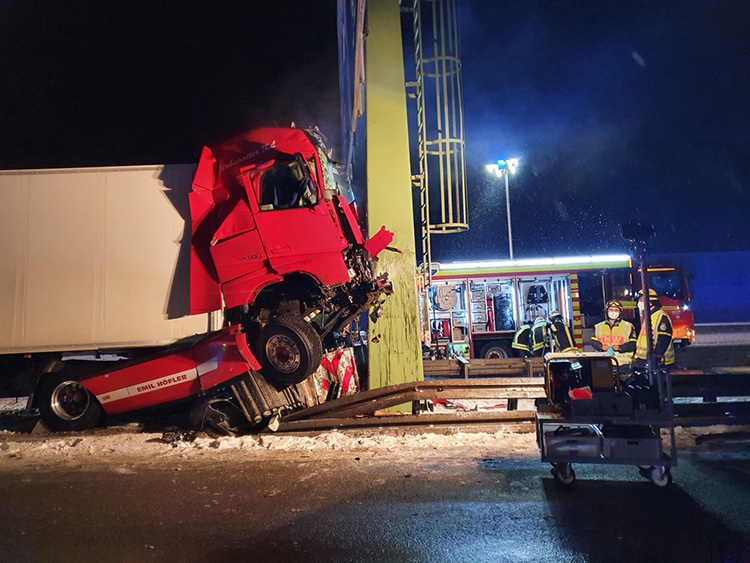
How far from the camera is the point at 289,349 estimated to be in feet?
18.3

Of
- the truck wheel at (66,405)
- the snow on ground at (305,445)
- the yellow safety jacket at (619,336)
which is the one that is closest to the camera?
the snow on ground at (305,445)

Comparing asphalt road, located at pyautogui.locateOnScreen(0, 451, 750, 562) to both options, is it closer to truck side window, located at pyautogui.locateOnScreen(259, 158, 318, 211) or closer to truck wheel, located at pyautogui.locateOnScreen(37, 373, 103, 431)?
truck wheel, located at pyautogui.locateOnScreen(37, 373, 103, 431)

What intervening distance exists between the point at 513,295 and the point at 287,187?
9.08 m

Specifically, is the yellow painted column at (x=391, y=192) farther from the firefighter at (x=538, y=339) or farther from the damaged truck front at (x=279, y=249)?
the firefighter at (x=538, y=339)

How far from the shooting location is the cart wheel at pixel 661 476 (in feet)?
12.1

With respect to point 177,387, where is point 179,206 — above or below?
above

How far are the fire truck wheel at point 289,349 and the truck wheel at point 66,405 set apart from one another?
2.68 m

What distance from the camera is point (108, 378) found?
242 inches

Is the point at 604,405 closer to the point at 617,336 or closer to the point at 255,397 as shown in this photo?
the point at 617,336

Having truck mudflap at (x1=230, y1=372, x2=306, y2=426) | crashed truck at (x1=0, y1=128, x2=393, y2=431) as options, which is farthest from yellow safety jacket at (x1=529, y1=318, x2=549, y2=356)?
truck mudflap at (x1=230, y1=372, x2=306, y2=426)

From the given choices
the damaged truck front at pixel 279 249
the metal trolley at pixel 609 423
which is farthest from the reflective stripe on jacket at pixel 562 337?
the metal trolley at pixel 609 423

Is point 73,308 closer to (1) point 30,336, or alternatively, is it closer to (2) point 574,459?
(1) point 30,336

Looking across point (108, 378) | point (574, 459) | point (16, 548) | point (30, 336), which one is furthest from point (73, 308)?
point (574, 459)

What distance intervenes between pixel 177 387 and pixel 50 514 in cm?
237
